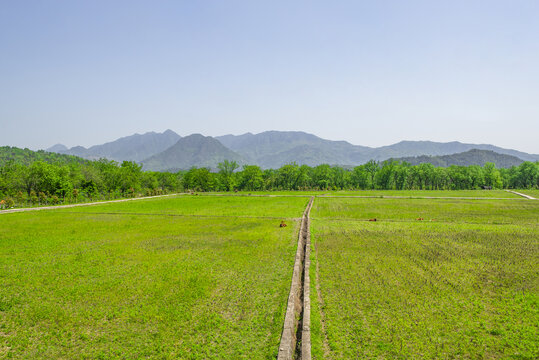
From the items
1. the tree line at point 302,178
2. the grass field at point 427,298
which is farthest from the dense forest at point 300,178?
the grass field at point 427,298

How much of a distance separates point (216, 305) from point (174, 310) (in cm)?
143

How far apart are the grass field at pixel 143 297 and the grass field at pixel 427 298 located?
6.53 ft

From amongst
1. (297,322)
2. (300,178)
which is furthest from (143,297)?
(300,178)

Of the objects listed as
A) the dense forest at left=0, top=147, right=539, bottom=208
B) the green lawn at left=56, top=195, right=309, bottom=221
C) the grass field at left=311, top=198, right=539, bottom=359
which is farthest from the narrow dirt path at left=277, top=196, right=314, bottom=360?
the dense forest at left=0, top=147, right=539, bottom=208

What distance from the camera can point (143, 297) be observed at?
968 centimetres

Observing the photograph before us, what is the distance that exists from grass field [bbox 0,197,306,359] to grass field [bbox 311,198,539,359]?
1.99 m

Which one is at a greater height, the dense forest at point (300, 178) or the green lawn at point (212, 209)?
the dense forest at point (300, 178)

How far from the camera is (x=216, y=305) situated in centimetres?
905

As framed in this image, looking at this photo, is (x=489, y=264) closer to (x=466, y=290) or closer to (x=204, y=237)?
(x=466, y=290)

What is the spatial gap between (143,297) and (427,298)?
10.8 m

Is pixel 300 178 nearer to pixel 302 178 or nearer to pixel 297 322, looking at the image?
pixel 302 178

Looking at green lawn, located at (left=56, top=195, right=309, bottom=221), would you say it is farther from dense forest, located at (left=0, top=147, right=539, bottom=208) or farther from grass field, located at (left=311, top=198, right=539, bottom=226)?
dense forest, located at (left=0, top=147, right=539, bottom=208)

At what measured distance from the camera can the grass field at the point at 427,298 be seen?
682 cm

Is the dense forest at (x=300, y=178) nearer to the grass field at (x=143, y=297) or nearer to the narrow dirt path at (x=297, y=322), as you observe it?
the grass field at (x=143, y=297)
